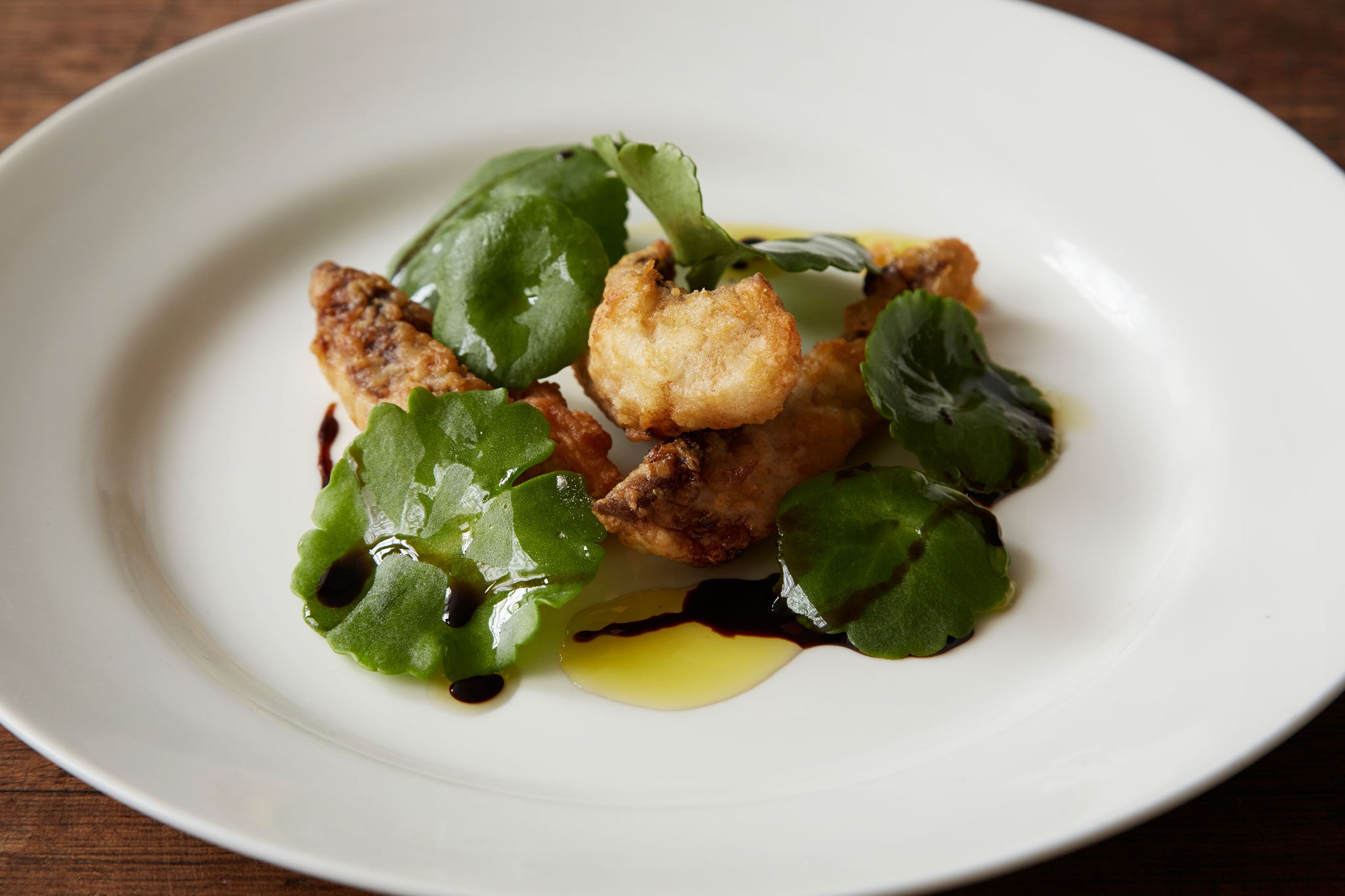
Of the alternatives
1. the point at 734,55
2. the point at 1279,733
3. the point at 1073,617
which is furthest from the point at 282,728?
the point at 734,55

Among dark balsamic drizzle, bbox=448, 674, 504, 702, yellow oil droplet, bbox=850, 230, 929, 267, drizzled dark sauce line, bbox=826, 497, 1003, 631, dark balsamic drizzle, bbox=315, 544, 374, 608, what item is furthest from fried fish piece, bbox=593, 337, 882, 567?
yellow oil droplet, bbox=850, 230, 929, 267

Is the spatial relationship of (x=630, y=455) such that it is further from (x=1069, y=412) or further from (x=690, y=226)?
(x=1069, y=412)

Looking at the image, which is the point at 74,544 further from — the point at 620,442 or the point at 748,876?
the point at 748,876

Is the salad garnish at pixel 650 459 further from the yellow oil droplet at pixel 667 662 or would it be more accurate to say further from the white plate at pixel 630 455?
the white plate at pixel 630 455

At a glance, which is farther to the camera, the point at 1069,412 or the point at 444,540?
the point at 1069,412

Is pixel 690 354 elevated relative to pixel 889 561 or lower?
elevated

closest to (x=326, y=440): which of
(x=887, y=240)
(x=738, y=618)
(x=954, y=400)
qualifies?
(x=738, y=618)
